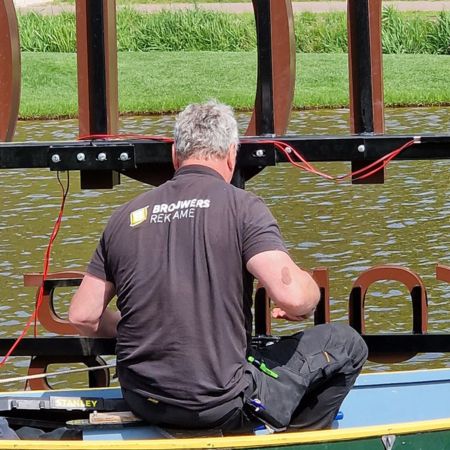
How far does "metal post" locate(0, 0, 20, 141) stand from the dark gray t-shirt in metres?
1.72

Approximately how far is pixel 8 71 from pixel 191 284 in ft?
6.87

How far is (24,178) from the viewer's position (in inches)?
484

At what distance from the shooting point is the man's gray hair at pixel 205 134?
4566 mm

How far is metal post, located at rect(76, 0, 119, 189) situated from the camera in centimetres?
591

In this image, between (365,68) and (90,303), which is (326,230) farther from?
(90,303)

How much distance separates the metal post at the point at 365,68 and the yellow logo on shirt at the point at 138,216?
1.66 metres

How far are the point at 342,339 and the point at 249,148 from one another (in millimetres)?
1286

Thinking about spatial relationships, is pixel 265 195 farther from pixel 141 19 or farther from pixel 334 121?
pixel 141 19

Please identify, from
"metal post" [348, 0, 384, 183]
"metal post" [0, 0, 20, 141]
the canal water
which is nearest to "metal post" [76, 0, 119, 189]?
"metal post" [0, 0, 20, 141]

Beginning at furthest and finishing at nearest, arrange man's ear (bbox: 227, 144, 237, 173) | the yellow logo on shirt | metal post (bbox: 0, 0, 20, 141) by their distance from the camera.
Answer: metal post (bbox: 0, 0, 20, 141) < man's ear (bbox: 227, 144, 237, 173) < the yellow logo on shirt

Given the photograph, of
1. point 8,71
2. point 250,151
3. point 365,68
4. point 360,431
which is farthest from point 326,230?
point 360,431

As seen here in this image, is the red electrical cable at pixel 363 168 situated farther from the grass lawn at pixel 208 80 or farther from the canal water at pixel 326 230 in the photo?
the grass lawn at pixel 208 80

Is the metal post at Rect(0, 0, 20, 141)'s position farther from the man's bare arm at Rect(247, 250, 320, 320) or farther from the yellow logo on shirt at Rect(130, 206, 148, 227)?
the man's bare arm at Rect(247, 250, 320, 320)

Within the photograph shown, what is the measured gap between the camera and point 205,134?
4.57 meters
